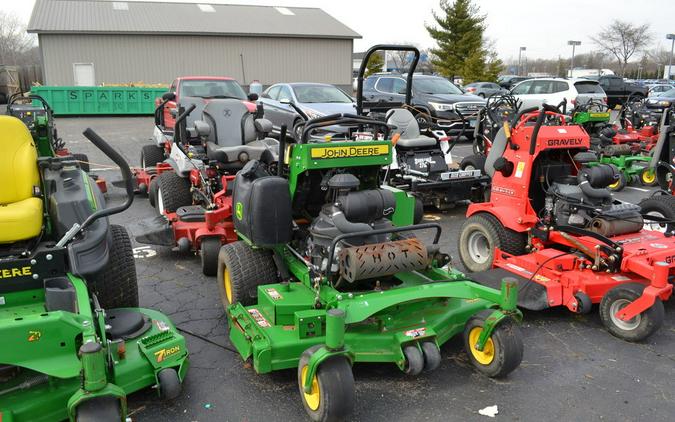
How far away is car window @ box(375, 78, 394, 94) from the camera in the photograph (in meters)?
16.1

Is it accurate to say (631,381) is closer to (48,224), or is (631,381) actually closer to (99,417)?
(99,417)

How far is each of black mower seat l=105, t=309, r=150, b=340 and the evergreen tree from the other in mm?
32883

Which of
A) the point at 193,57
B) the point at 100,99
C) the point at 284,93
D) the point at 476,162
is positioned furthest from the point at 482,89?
the point at 476,162

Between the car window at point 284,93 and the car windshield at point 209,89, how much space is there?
1149 millimetres

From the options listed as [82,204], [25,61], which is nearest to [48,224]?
[82,204]

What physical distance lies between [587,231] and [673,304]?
1.09 metres

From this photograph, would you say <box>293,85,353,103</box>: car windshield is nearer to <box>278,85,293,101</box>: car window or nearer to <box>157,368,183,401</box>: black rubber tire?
<box>278,85,293,101</box>: car window

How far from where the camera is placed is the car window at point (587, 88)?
18.6 meters

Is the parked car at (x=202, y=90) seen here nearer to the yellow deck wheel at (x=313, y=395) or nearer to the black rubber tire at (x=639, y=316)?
the black rubber tire at (x=639, y=316)

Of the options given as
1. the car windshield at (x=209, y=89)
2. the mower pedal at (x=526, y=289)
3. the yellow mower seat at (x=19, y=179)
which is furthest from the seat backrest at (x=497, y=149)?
the car windshield at (x=209, y=89)

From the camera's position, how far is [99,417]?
255 centimetres

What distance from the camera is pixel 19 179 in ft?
12.2

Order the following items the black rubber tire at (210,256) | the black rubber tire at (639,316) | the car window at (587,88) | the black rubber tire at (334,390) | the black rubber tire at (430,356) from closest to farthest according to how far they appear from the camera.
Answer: the black rubber tire at (334,390) < the black rubber tire at (430,356) < the black rubber tire at (639,316) < the black rubber tire at (210,256) < the car window at (587,88)

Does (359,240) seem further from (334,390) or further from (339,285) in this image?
(334,390)
